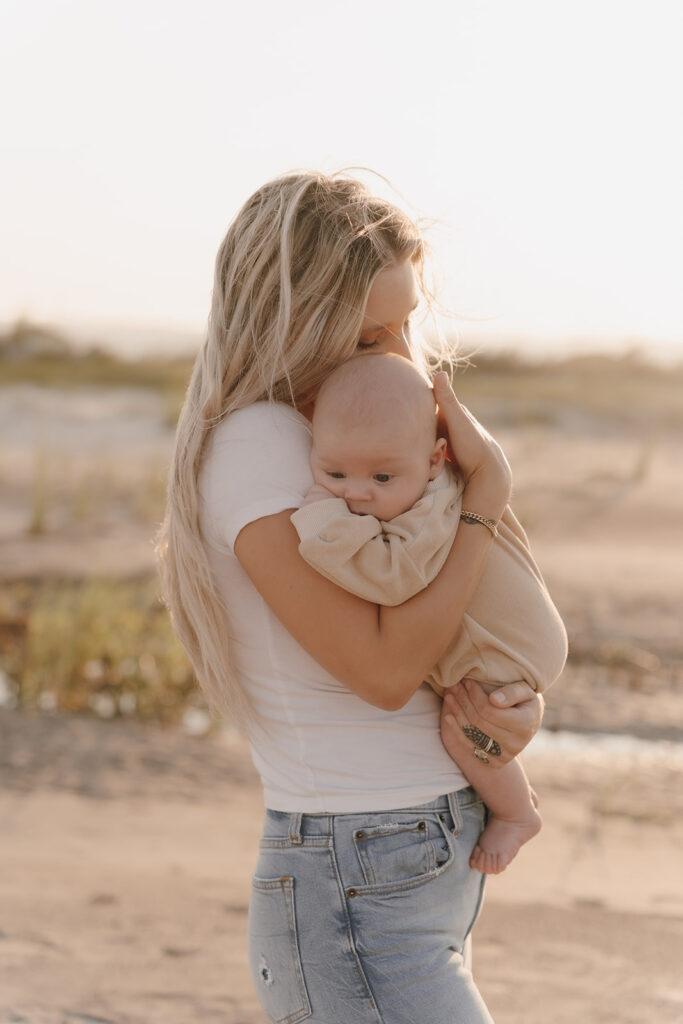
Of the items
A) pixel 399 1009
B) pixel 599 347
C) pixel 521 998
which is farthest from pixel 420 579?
pixel 599 347

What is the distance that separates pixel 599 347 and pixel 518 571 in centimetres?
1999

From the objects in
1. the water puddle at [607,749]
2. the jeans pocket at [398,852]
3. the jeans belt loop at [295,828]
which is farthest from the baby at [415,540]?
the water puddle at [607,749]

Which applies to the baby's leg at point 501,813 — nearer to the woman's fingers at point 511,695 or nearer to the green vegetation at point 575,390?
the woman's fingers at point 511,695

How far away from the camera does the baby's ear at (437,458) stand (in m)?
1.99

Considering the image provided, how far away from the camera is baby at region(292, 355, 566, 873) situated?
1821 mm

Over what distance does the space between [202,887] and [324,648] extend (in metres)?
2.35

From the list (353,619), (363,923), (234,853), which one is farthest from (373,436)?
(234,853)

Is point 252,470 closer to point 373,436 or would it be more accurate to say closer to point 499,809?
point 373,436

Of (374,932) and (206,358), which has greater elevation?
(206,358)

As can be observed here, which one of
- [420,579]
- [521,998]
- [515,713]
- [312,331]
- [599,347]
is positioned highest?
[312,331]

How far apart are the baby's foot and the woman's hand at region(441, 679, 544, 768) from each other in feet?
0.45

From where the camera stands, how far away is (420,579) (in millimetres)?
1831

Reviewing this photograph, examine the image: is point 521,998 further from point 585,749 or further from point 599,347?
point 599,347

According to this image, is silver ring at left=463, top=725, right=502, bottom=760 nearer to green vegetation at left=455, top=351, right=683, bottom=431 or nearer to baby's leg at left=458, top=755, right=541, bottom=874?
baby's leg at left=458, top=755, right=541, bottom=874
